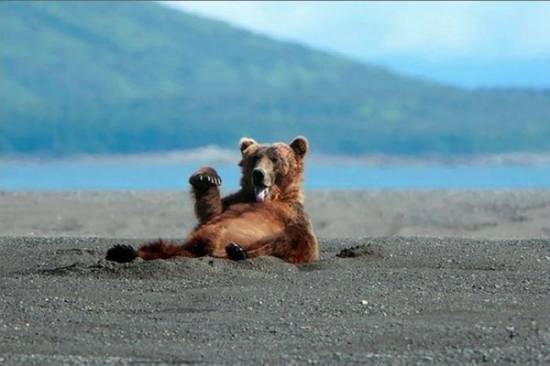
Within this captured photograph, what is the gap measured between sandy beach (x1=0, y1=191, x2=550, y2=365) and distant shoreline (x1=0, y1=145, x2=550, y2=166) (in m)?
39.3

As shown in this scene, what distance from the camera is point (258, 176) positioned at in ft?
34.2

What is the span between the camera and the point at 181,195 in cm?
2622

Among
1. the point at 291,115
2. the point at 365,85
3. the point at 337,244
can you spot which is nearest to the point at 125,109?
the point at 291,115

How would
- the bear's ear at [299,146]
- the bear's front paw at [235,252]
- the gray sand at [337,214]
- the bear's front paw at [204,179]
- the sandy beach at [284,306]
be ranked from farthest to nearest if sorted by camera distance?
the gray sand at [337,214]
the bear's ear at [299,146]
the bear's front paw at [204,179]
the bear's front paw at [235,252]
the sandy beach at [284,306]

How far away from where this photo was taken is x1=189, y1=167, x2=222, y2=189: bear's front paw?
1037 centimetres

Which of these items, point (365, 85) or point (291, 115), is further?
point (365, 85)

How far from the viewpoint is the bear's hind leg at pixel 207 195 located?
409 inches

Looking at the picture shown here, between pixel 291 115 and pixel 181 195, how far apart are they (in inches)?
1581

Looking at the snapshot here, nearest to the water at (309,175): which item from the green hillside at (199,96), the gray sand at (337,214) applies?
the green hillside at (199,96)

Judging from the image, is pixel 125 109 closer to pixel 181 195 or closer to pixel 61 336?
pixel 181 195

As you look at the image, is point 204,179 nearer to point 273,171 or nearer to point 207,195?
point 207,195

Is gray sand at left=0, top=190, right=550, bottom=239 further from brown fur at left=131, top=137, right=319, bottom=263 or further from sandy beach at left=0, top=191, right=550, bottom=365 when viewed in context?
brown fur at left=131, top=137, right=319, bottom=263

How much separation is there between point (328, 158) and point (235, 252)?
44.2m

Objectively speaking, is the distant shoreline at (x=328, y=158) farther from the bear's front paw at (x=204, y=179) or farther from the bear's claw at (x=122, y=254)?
the bear's claw at (x=122, y=254)
